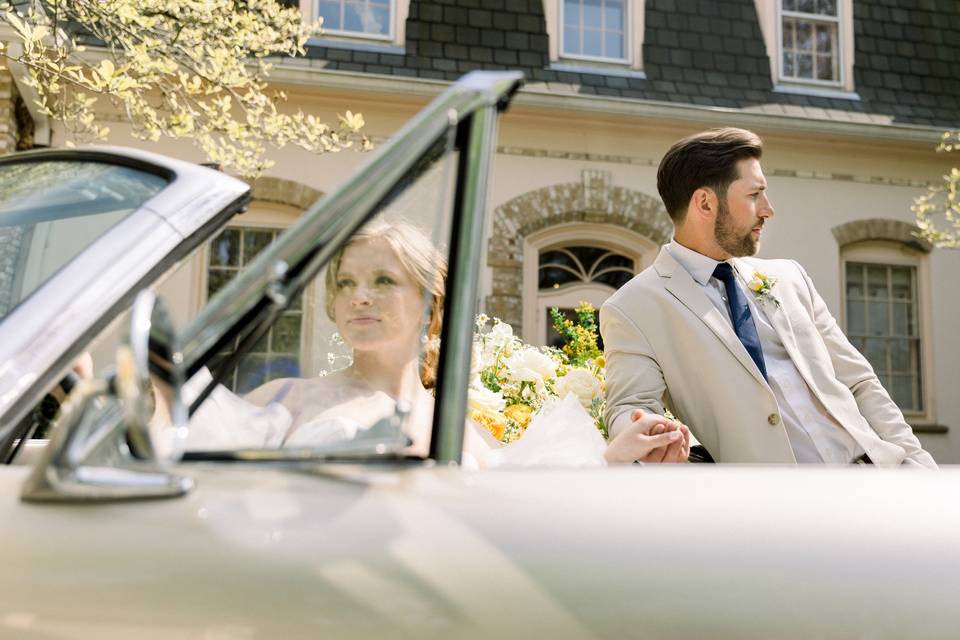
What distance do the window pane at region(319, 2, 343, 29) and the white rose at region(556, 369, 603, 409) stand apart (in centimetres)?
820

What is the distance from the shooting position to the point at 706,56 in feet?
36.8

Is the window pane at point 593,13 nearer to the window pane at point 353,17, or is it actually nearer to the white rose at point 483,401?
the window pane at point 353,17

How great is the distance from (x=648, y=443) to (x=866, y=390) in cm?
133

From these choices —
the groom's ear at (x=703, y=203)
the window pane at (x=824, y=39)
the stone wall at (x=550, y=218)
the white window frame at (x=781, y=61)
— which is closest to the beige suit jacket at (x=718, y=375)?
the groom's ear at (x=703, y=203)

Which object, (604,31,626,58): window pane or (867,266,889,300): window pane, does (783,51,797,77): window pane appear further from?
(867,266,889,300): window pane

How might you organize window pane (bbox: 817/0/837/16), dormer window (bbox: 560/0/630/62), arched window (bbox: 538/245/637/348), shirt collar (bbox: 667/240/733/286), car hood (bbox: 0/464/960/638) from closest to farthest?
car hood (bbox: 0/464/960/638) → shirt collar (bbox: 667/240/733/286) → arched window (bbox: 538/245/637/348) → dormer window (bbox: 560/0/630/62) → window pane (bbox: 817/0/837/16)

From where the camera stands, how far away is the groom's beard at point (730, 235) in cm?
290

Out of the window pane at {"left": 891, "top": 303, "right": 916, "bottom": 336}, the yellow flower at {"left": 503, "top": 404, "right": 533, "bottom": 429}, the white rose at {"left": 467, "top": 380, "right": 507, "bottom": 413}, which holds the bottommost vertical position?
the yellow flower at {"left": 503, "top": 404, "right": 533, "bottom": 429}

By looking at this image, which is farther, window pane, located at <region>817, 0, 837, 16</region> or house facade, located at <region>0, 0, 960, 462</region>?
window pane, located at <region>817, 0, 837, 16</region>

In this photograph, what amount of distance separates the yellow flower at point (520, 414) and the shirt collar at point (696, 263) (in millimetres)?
651

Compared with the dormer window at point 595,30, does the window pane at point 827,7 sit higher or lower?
higher

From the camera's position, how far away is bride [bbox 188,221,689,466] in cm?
115

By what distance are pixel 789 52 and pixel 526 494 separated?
11.9 m

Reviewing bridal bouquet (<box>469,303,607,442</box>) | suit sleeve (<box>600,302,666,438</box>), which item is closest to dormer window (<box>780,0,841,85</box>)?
bridal bouquet (<box>469,303,607,442</box>)
